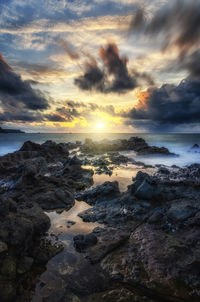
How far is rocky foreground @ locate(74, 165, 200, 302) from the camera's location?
15.9ft

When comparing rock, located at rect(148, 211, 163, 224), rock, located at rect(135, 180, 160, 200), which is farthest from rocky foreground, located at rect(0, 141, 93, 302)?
rock, located at rect(135, 180, 160, 200)

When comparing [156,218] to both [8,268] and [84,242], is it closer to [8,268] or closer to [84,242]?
[84,242]

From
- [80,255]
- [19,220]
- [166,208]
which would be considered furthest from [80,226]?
[166,208]

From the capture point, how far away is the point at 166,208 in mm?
9094

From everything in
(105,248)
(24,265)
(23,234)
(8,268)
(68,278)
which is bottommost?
(68,278)

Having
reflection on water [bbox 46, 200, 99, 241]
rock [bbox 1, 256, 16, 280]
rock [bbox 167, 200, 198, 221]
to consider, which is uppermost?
rock [bbox 167, 200, 198, 221]

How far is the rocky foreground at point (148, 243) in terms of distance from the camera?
486 centimetres

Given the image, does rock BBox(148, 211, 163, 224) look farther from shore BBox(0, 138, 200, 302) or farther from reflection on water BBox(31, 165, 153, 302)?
reflection on water BBox(31, 165, 153, 302)

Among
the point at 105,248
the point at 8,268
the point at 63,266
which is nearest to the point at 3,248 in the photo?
the point at 8,268

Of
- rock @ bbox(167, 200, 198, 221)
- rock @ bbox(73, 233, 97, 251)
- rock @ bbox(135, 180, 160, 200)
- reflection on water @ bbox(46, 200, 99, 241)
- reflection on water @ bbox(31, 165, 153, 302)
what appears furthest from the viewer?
rock @ bbox(135, 180, 160, 200)

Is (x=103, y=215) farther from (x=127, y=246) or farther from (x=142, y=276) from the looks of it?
(x=142, y=276)

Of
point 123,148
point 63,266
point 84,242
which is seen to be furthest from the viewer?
point 123,148

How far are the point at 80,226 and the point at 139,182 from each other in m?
5.11

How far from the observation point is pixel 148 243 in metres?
6.59
